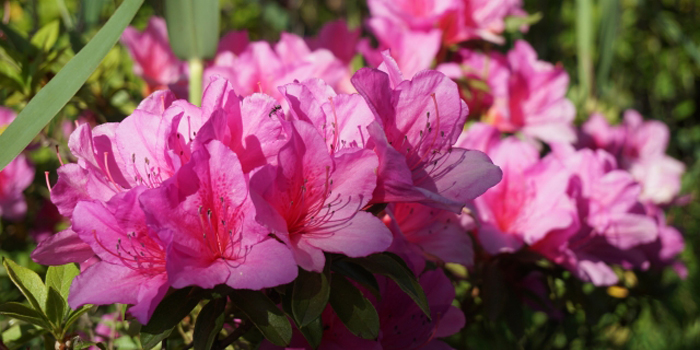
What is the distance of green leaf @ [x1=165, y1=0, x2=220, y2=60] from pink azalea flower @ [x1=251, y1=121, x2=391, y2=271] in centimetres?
41

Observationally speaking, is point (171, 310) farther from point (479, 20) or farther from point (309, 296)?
point (479, 20)

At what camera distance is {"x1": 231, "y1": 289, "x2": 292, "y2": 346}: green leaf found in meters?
0.56

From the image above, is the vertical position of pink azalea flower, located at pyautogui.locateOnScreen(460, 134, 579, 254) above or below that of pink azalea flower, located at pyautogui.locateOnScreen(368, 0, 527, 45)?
below

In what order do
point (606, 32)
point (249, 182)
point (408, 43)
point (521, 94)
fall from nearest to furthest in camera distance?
point (249, 182) → point (408, 43) → point (521, 94) → point (606, 32)

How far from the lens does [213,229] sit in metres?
0.57

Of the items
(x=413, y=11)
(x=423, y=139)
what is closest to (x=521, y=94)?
(x=413, y=11)

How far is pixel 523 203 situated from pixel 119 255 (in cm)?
67

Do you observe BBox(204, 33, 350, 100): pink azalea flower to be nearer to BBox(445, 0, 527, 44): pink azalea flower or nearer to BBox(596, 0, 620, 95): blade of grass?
BBox(445, 0, 527, 44): pink azalea flower

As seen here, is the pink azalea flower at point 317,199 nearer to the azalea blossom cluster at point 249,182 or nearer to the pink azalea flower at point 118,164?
the azalea blossom cluster at point 249,182

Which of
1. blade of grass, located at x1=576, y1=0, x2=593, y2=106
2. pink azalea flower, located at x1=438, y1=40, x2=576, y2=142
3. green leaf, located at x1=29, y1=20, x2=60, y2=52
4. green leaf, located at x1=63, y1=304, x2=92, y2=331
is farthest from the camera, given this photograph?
blade of grass, located at x1=576, y1=0, x2=593, y2=106

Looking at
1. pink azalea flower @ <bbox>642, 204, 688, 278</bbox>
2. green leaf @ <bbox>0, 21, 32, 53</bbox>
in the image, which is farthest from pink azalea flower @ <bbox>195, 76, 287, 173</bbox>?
pink azalea flower @ <bbox>642, 204, 688, 278</bbox>

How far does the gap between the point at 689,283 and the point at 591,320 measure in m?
1.68

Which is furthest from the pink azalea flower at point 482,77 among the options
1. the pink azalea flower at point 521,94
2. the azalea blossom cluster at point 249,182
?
the azalea blossom cluster at point 249,182

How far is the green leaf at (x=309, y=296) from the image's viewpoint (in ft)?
1.75
